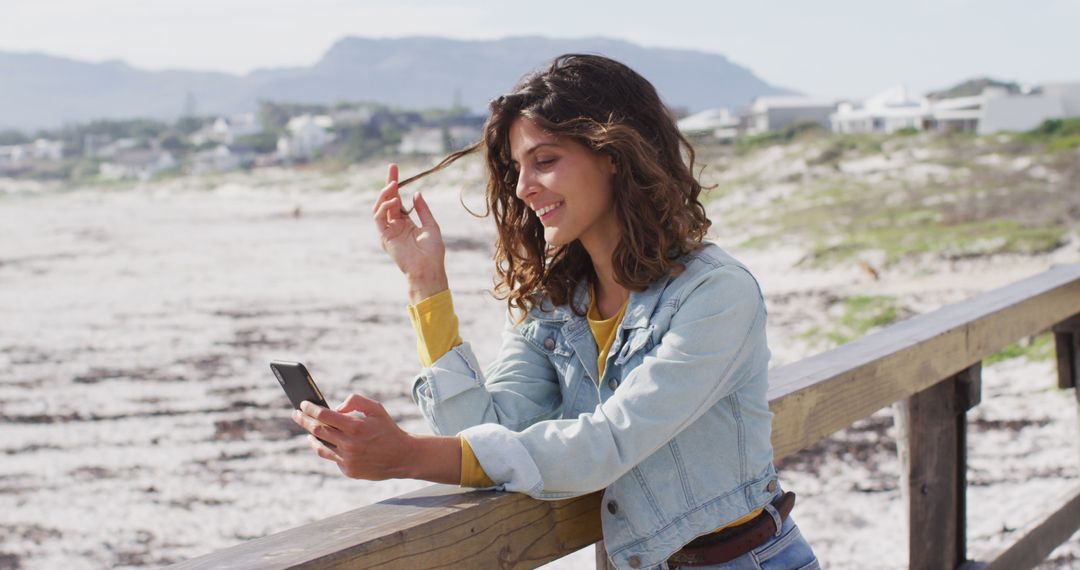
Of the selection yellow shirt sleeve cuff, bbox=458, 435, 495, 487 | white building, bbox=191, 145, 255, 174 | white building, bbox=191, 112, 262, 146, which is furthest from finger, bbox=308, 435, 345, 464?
white building, bbox=191, 112, 262, 146

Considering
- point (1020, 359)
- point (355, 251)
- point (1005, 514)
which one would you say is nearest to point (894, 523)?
point (1005, 514)

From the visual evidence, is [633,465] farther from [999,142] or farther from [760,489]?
[999,142]

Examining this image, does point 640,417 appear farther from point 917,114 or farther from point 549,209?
point 917,114

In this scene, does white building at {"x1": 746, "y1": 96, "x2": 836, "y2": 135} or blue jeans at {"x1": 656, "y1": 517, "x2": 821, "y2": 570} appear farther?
white building at {"x1": 746, "y1": 96, "x2": 836, "y2": 135}

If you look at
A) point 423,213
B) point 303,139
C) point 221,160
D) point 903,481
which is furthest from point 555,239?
point 303,139

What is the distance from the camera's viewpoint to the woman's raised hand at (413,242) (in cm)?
174

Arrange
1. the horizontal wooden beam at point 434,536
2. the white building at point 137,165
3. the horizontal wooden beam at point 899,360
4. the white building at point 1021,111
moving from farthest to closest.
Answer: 1. the white building at point 137,165
2. the white building at point 1021,111
3. the horizontal wooden beam at point 899,360
4. the horizontal wooden beam at point 434,536

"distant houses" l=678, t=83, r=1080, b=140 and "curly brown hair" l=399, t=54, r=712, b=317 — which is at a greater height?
"curly brown hair" l=399, t=54, r=712, b=317

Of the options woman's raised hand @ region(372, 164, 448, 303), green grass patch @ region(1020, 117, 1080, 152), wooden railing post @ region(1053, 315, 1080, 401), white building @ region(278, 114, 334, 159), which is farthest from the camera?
white building @ region(278, 114, 334, 159)

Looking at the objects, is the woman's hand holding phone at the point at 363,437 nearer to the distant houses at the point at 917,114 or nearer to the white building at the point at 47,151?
the distant houses at the point at 917,114

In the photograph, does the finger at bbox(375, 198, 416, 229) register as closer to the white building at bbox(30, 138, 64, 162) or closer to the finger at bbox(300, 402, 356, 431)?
the finger at bbox(300, 402, 356, 431)

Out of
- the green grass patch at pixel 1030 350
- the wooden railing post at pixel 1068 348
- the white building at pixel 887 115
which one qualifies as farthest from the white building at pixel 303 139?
the wooden railing post at pixel 1068 348

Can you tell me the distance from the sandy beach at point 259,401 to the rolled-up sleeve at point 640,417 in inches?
20.4

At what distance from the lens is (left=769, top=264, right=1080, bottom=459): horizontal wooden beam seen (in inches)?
78.0
